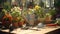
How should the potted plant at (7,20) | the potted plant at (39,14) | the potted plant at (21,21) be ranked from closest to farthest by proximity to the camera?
the potted plant at (7,20) < the potted plant at (21,21) < the potted plant at (39,14)

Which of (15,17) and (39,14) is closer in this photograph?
(15,17)

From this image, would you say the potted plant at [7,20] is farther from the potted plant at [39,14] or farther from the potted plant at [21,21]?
the potted plant at [39,14]

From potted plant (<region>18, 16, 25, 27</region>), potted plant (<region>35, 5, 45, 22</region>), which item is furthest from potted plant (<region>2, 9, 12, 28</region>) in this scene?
potted plant (<region>35, 5, 45, 22</region>)

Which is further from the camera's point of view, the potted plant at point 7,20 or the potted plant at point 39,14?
the potted plant at point 39,14

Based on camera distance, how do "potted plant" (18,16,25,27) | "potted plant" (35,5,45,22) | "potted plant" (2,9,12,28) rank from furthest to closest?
"potted plant" (35,5,45,22) → "potted plant" (18,16,25,27) → "potted plant" (2,9,12,28)

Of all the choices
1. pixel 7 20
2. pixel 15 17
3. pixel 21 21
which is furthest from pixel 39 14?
pixel 7 20

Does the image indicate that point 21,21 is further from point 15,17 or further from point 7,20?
point 7,20

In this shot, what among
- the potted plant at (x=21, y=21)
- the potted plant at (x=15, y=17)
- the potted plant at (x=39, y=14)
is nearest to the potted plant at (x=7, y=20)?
the potted plant at (x=15, y=17)

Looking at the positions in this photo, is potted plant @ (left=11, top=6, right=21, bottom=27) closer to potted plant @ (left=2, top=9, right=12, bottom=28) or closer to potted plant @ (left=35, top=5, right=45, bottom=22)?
potted plant @ (left=2, top=9, right=12, bottom=28)

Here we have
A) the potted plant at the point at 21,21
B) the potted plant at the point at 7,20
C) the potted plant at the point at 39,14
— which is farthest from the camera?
the potted plant at the point at 39,14

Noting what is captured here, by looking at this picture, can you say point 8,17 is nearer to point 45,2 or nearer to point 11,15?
point 11,15

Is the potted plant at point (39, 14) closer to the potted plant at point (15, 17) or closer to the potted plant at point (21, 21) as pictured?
the potted plant at point (21, 21)

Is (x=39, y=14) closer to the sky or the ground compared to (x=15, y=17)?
closer to the ground

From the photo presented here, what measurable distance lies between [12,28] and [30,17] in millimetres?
1431
